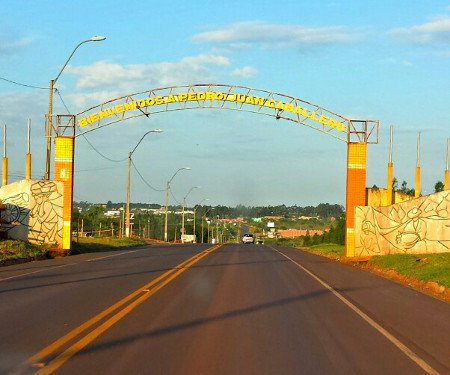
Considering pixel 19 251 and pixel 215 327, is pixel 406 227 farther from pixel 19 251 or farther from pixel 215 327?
pixel 215 327

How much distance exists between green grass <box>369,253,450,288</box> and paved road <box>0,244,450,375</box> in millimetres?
2910

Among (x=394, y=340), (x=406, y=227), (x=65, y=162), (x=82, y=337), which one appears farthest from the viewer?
(x=65, y=162)

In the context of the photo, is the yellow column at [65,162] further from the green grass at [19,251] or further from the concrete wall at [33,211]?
the green grass at [19,251]

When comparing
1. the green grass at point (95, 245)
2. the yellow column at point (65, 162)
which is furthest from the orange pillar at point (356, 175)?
the yellow column at point (65, 162)

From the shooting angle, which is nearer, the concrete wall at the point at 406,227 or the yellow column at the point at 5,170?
the concrete wall at the point at 406,227

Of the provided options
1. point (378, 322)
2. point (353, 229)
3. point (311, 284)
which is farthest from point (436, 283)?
point (353, 229)

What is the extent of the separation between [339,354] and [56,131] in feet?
110

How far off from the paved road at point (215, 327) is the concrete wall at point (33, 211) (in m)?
16.2

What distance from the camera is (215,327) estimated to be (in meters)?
11.7

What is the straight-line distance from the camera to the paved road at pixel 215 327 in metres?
8.77

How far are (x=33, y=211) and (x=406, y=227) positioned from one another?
62.5 feet

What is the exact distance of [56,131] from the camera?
4069 centimetres

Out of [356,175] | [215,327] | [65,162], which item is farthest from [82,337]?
[356,175]

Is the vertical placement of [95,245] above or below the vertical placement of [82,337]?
below
